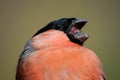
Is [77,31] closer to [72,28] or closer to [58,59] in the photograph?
[72,28]

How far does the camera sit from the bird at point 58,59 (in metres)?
0.99

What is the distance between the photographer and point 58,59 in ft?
3.32

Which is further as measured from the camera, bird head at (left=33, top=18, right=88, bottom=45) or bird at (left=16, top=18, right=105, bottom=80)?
bird head at (left=33, top=18, right=88, bottom=45)

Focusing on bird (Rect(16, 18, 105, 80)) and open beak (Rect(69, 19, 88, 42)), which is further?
open beak (Rect(69, 19, 88, 42))

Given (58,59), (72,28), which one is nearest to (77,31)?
(72,28)

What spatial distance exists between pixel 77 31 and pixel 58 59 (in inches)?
6.5

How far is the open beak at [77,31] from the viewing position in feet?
3.73

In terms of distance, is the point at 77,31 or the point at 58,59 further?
the point at 77,31

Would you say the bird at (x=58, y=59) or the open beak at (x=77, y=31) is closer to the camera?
the bird at (x=58, y=59)

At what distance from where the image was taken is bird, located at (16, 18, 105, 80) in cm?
99
